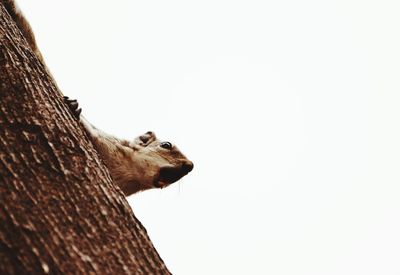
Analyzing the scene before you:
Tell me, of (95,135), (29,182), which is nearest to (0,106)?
(29,182)

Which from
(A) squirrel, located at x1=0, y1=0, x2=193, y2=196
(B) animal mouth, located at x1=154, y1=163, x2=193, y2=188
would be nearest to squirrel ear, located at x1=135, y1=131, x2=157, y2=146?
(A) squirrel, located at x1=0, y1=0, x2=193, y2=196

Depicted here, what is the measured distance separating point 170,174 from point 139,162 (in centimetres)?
35

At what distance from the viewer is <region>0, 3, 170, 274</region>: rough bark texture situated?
161cm

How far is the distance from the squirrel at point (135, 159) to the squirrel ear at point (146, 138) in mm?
37

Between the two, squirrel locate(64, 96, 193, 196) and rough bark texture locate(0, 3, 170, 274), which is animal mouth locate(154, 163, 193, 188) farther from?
rough bark texture locate(0, 3, 170, 274)

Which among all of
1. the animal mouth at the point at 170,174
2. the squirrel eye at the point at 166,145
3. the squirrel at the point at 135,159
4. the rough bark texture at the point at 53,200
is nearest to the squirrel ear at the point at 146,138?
the squirrel at the point at 135,159

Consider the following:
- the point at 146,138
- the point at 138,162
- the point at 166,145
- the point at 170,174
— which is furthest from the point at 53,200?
the point at 146,138

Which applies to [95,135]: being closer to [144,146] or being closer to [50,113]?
[144,146]

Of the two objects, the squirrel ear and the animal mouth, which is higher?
the squirrel ear

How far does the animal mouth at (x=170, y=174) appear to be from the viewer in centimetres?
452

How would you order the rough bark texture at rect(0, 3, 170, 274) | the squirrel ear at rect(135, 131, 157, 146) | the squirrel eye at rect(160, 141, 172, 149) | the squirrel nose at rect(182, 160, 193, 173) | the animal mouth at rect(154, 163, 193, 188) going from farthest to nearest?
the squirrel ear at rect(135, 131, 157, 146) < the squirrel eye at rect(160, 141, 172, 149) < the squirrel nose at rect(182, 160, 193, 173) < the animal mouth at rect(154, 163, 193, 188) < the rough bark texture at rect(0, 3, 170, 274)

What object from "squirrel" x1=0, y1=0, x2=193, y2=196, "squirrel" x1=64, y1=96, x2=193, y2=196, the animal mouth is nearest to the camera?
"squirrel" x1=0, y1=0, x2=193, y2=196

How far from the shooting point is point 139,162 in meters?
4.45

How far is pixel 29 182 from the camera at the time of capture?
5.79 ft
